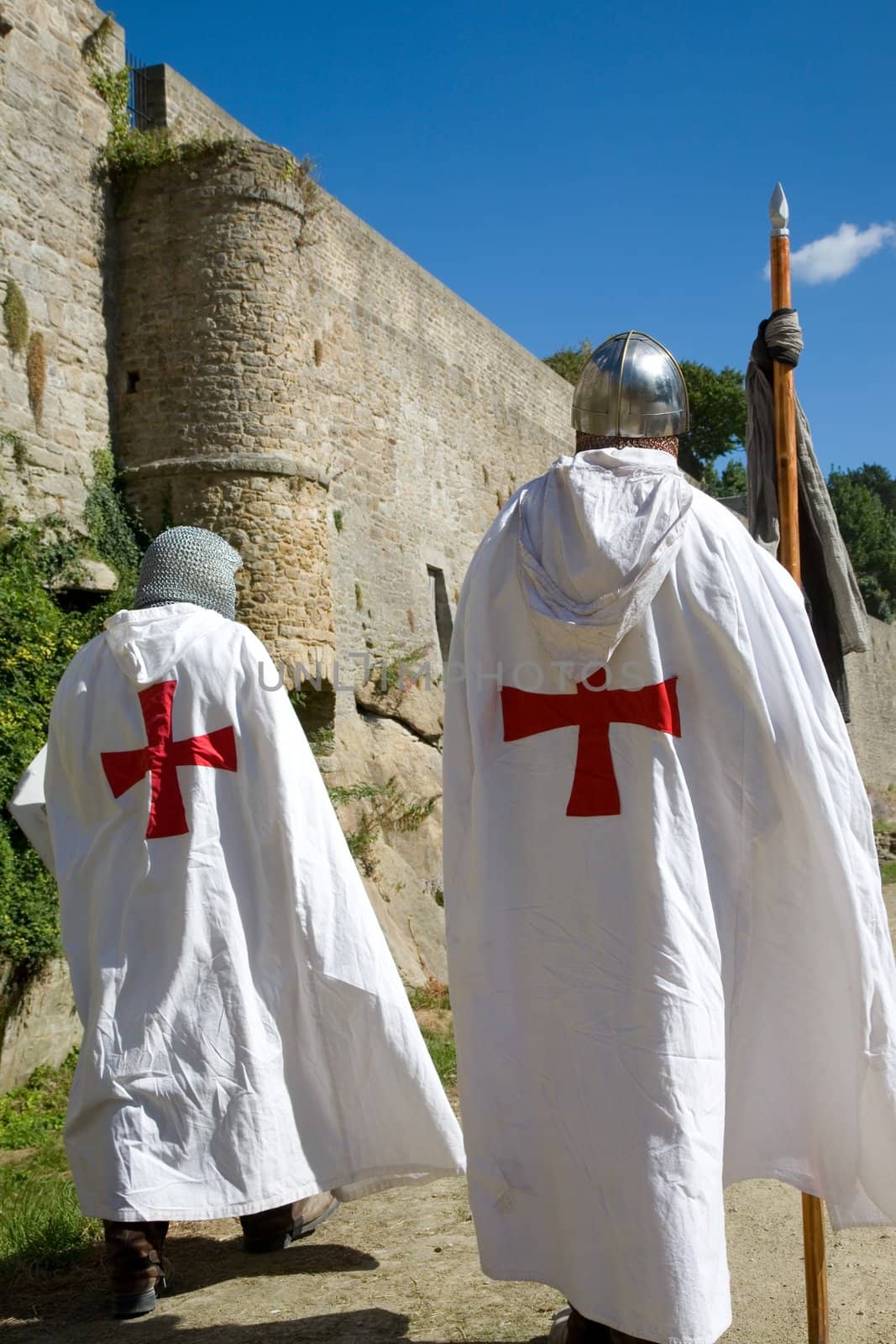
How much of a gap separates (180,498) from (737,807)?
8.26 m

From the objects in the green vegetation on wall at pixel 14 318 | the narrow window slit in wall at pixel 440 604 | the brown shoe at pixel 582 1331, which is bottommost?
the brown shoe at pixel 582 1331

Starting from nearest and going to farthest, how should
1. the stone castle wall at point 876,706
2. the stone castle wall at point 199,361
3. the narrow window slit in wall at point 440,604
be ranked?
the stone castle wall at point 199,361 → the narrow window slit in wall at point 440,604 → the stone castle wall at point 876,706

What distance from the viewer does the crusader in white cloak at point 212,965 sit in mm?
3082

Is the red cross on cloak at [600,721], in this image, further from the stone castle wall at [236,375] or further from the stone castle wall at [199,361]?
the stone castle wall at [236,375]

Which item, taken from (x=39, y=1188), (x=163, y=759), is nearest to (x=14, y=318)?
(x=39, y=1188)

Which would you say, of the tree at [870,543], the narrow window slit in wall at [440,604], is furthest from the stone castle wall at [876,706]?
the narrow window slit in wall at [440,604]

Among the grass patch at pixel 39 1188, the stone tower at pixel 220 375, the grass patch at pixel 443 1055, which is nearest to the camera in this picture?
the grass patch at pixel 39 1188

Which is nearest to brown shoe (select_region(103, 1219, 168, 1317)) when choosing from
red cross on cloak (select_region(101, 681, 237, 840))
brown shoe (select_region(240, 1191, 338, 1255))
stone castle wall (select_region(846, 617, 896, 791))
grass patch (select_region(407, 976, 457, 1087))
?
brown shoe (select_region(240, 1191, 338, 1255))

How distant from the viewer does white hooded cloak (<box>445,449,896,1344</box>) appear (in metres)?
2.40

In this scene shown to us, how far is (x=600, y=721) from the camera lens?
8.40 feet

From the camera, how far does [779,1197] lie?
142 inches

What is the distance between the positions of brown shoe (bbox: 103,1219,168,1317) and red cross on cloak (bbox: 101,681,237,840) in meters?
0.95

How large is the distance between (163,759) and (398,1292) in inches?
57.1

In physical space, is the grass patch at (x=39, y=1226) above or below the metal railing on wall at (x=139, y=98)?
below
